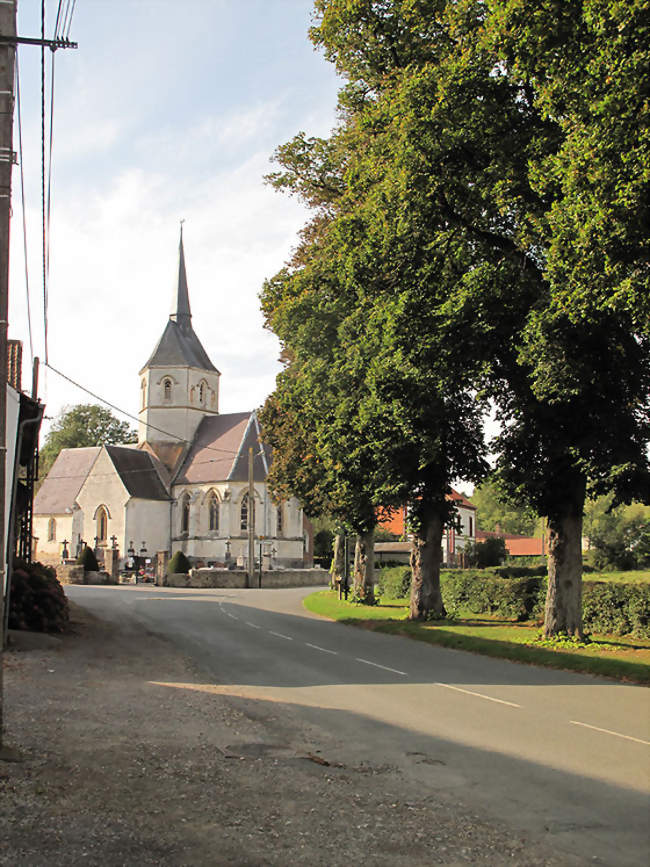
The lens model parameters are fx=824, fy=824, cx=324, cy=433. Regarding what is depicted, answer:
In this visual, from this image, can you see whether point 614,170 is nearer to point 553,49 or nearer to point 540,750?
point 553,49

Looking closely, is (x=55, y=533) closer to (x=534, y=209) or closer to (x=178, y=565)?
(x=178, y=565)

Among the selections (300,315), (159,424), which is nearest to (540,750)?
(300,315)

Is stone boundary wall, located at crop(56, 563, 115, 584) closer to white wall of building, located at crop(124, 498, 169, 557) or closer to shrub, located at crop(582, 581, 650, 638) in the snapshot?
white wall of building, located at crop(124, 498, 169, 557)

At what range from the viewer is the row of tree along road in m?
13.0

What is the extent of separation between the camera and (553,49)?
14.0 m

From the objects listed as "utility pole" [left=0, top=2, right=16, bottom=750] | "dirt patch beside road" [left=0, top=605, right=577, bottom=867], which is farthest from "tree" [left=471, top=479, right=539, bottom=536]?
"utility pole" [left=0, top=2, right=16, bottom=750]

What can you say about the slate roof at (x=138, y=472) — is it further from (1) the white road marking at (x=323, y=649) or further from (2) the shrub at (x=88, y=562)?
(1) the white road marking at (x=323, y=649)

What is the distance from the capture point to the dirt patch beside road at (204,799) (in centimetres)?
533

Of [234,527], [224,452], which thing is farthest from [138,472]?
[234,527]

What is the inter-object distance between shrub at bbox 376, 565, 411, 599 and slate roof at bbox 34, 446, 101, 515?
49025mm

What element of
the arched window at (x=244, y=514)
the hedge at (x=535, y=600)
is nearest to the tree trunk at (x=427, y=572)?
the hedge at (x=535, y=600)

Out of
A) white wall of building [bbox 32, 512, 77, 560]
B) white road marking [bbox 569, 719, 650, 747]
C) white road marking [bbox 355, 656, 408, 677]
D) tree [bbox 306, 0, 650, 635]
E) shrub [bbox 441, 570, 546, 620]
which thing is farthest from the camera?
white wall of building [bbox 32, 512, 77, 560]

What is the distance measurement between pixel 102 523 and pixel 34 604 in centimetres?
6066

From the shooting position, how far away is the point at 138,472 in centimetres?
7862
